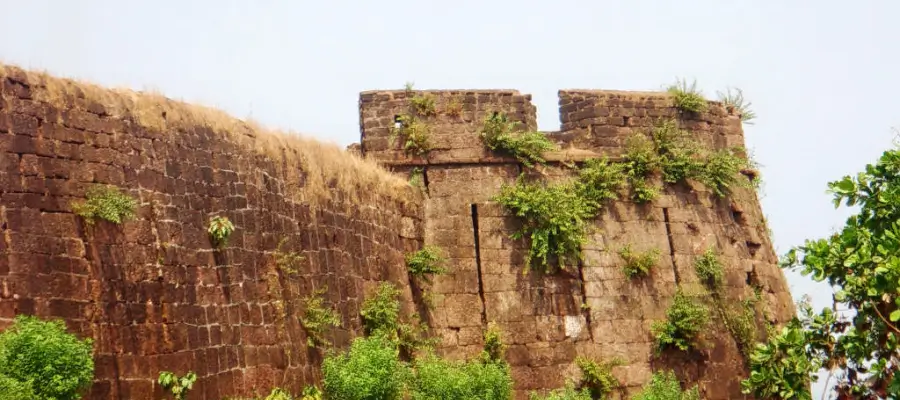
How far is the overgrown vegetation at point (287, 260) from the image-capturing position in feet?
50.0

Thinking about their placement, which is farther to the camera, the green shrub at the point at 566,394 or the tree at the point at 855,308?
the green shrub at the point at 566,394

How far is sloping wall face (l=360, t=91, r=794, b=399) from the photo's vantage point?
717 inches

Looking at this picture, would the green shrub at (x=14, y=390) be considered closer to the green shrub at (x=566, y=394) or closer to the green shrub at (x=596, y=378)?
the green shrub at (x=566, y=394)

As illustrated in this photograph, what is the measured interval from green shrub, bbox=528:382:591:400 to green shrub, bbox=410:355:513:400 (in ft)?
2.06

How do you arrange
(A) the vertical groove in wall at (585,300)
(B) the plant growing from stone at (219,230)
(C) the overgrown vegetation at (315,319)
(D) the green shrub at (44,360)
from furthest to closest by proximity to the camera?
(A) the vertical groove in wall at (585,300) → (C) the overgrown vegetation at (315,319) → (B) the plant growing from stone at (219,230) → (D) the green shrub at (44,360)

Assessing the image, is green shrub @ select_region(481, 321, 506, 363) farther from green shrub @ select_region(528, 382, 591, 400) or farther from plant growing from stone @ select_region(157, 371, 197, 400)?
plant growing from stone @ select_region(157, 371, 197, 400)

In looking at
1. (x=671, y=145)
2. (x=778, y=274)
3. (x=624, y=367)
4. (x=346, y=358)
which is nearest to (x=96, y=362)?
(x=346, y=358)

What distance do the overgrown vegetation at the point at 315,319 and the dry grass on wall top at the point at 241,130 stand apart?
1.34 m

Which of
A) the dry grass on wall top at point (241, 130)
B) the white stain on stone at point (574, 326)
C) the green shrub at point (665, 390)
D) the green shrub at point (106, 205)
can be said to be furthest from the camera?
the white stain on stone at point (574, 326)

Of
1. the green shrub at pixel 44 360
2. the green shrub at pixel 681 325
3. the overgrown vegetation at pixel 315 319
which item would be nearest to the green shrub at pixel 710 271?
the green shrub at pixel 681 325

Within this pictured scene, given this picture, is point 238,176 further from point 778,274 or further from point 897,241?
point 778,274

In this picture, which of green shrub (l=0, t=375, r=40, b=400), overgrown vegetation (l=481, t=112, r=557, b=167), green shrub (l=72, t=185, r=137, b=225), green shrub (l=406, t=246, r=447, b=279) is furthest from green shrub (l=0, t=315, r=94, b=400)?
overgrown vegetation (l=481, t=112, r=557, b=167)

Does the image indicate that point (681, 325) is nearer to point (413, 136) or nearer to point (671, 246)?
point (671, 246)

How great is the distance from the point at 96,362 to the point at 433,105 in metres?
8.12
